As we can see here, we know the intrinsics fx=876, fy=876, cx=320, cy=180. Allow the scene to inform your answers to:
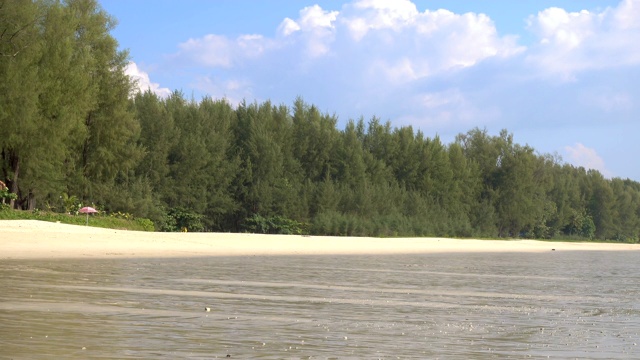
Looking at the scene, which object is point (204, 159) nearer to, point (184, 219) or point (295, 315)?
point (184, 219)

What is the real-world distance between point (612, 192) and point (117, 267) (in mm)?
86967

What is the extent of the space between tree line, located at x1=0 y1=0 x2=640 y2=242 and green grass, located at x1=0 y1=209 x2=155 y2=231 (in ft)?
8.42

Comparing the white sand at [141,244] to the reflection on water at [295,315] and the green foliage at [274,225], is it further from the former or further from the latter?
the green foliage at [274,225]

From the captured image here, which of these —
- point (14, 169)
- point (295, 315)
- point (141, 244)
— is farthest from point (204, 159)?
point (295, 315)

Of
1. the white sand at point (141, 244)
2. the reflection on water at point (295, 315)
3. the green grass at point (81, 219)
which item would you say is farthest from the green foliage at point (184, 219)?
the reflection on water at point (295, 315)

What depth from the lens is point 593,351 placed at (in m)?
8.39

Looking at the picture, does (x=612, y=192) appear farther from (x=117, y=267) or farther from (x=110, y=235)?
(x=117, y=267)

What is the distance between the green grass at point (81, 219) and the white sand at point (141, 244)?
4.13 metres

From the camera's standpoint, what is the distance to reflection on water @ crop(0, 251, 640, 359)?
7.86 meters

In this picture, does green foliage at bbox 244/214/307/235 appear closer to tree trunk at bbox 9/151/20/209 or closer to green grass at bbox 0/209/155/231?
green grass at bbox 0/209/155/231

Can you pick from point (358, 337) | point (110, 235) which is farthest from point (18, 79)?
point (358, 337)

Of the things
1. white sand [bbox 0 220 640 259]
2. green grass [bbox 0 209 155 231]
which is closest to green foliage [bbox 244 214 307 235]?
green grass [bbox 0 209 155 231]

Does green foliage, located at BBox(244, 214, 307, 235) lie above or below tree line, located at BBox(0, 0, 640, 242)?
below

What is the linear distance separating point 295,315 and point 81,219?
27487 millimetres
